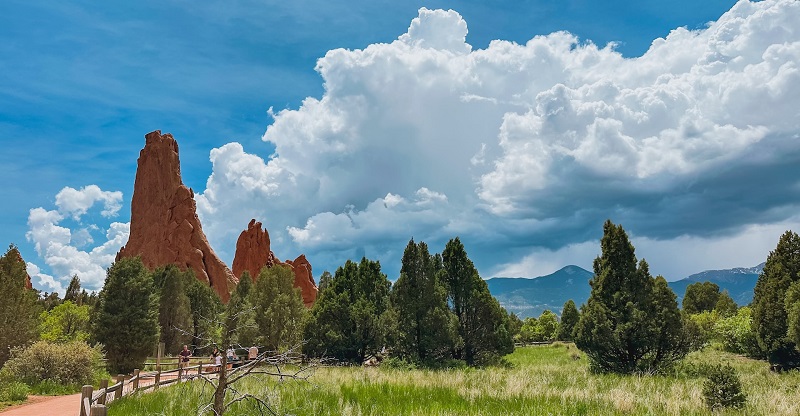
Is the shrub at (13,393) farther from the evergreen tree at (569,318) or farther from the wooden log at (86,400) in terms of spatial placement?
the evergreen tree at (569,318)

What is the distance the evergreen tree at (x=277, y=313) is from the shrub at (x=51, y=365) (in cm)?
1215

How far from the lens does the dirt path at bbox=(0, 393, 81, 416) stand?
54.1 ft

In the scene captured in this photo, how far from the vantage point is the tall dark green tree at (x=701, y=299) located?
77875 millimetres

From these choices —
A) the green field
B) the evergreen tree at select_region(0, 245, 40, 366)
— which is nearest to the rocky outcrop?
the evergreen tree at select_region(0, 245, 40, 366)

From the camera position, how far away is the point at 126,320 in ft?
106

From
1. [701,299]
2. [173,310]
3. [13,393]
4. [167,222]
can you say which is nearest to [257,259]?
[167,222]

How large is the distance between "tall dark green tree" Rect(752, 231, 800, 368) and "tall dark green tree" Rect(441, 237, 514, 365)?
1494 cm

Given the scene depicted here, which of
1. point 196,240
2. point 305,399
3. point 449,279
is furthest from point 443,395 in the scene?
point 196,240

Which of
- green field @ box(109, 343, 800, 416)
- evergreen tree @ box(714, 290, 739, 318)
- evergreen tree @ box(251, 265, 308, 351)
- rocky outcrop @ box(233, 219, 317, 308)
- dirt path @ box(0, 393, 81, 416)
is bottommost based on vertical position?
dirt path @ box(0, 393, 81, 416)

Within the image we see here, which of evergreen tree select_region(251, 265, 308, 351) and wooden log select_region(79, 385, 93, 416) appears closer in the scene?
wooden log select_region(79, 385, 93, 416)

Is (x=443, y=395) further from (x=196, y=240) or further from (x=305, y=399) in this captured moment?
(x=196, y=240)

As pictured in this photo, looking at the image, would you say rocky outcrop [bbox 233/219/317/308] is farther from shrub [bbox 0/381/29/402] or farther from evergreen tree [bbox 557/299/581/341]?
shrub [bbox 0/381/29/402]

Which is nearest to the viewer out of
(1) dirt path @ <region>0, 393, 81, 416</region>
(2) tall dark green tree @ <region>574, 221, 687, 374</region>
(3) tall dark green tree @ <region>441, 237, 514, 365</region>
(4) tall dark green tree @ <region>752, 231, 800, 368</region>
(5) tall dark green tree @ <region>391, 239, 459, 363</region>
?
(1) dirt path @ <region>0, 393, 81, 416</region>

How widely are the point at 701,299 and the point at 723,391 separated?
250 feet
